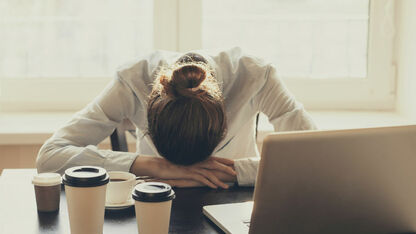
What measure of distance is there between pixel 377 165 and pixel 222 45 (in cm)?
175

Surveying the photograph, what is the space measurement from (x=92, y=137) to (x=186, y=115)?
1.52 feet

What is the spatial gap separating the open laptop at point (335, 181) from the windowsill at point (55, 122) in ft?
4.35

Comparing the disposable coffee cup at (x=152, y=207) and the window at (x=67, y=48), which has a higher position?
the window at (x=67, y=48)

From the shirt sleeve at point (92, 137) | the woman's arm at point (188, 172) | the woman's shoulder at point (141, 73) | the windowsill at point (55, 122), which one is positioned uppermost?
the woman's shoulder at point (141, 73)

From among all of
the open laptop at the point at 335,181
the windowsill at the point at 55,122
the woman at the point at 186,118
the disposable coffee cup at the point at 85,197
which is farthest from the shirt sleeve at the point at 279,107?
the disposable coffee cup at the point at 85,197

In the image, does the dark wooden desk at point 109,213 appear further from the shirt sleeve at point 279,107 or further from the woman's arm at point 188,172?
the shirt sleeve at point 279,107

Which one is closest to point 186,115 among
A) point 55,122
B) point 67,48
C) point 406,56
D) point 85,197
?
point 85,197

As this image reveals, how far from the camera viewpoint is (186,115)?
1.32 metres

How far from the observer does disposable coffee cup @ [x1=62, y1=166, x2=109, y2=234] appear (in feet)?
3.23

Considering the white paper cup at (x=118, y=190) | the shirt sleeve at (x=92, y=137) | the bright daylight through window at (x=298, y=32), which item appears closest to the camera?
the white paper cup at (x=118, y=190)

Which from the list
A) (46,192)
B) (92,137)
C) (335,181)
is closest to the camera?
(335,181)

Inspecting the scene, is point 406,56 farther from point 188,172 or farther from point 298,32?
point 188,172

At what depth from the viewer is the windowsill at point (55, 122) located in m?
2.27

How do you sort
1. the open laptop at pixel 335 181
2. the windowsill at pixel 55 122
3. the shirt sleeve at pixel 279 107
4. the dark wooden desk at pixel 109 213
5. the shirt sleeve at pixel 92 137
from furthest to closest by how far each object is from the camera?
the windowsill at pixel 55 122 < the shirt sleeve at pixel 279 107 < the shirt sleeve at pixel 92 137 < the dark wooden desk at pixel 109 213 < the open laptop at pixel 335 181
